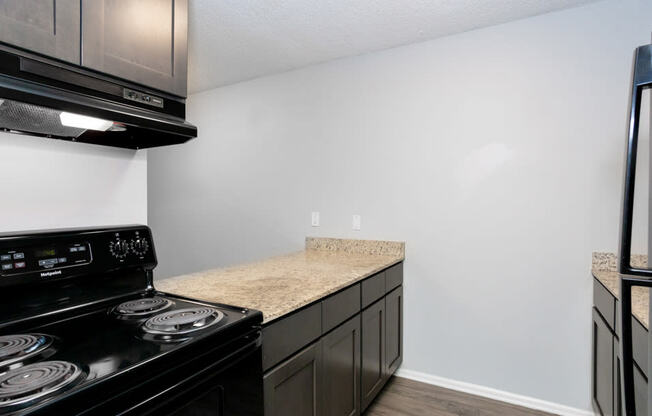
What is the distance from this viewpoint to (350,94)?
108 inches

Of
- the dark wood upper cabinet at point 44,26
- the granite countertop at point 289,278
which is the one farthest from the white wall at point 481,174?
the dark wood upper cabinet at point 44,26

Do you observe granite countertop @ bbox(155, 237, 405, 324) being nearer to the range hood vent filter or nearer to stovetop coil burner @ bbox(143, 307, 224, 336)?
stovetop coil burner @ bbox(143, 307, 224, 336)

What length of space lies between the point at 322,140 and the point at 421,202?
947mm

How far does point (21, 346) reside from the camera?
0.83 meters

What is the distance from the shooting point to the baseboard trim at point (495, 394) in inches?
82.4

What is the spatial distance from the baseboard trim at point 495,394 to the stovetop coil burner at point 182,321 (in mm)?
1923

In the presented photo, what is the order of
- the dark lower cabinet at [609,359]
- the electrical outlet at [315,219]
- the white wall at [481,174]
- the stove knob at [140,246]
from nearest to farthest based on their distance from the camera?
the dark lower cabinet at [609,359] → the stove knob at [140,246] → the white wall at [481,174] → the electrical outlet at [315,219]

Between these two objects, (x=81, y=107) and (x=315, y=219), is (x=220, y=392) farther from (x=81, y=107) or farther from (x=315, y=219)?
(x=315, y=219)

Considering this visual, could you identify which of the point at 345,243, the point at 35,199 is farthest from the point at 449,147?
the point at 35,199

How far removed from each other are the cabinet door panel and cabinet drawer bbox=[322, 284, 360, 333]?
502mm

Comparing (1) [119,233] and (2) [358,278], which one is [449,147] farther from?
(1) [119,233]

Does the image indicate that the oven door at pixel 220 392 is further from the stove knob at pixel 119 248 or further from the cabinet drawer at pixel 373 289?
the cabinet drawer at pixel 373 289

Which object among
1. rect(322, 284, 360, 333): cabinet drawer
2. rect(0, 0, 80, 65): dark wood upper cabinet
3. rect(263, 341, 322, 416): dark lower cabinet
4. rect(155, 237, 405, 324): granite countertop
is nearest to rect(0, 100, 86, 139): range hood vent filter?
rect(0, 0, 80, 65): dark wood upper cabinet

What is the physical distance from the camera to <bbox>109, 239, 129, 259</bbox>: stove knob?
1.24m
